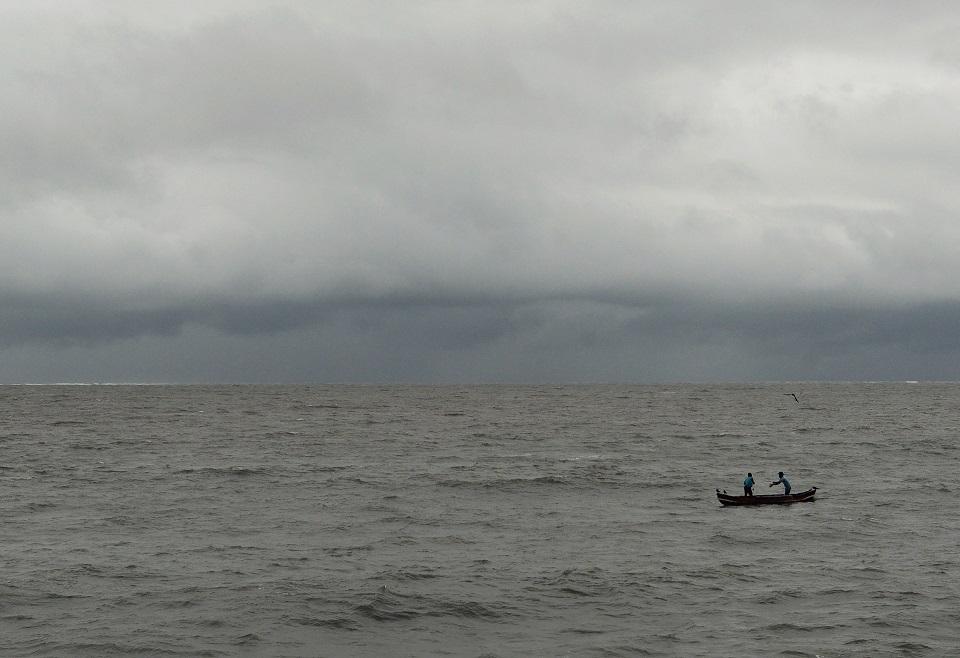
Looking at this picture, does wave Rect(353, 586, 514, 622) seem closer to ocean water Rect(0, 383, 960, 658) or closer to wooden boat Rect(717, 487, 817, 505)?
ocean water Rect(0, 383, 960, 658)

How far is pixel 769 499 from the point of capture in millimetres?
59875

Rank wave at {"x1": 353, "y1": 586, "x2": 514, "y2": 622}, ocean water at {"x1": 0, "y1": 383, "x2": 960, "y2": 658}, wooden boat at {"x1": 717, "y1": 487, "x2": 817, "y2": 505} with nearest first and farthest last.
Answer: ocean water at {"x1": 0, "y1": 383, "x2": 960, "y2": 658} → wave at {"x1": 353, "y1": 586, "x2": 514, "y2": 622} → wooden boat at {"x1": 717, "y1": 487, "x2": 817, "y2": 505}

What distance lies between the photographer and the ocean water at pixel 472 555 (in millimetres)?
32062

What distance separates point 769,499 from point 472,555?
24887 mm

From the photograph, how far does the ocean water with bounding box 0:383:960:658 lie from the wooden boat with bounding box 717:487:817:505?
98 centimetres

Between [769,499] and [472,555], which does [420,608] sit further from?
[769,499]

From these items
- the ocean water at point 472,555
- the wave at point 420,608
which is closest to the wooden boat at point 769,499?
the ocean water at point 472,555

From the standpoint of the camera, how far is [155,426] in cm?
13462

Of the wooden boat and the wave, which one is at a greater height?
the wooden boat

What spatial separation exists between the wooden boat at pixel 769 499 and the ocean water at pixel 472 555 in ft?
3.20

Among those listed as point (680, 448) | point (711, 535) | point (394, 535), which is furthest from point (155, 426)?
point (711, 535)

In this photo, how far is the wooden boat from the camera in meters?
59.3

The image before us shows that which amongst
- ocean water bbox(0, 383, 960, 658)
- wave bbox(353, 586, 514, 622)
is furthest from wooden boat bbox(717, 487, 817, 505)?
wave bbox(353, 586, 514, 622)

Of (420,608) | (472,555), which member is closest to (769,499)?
(472,555)
